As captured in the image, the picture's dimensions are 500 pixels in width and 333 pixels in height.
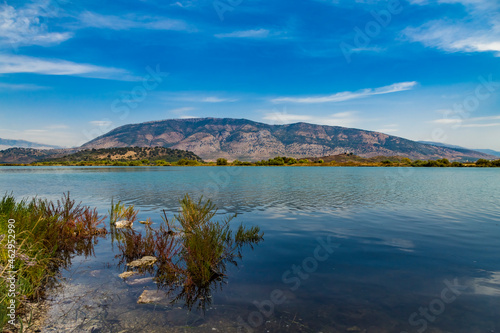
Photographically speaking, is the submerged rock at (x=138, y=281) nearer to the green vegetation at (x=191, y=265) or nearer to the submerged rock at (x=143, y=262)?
the green vegetation at (x=191, y=265)

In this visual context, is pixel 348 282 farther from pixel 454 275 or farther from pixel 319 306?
pixel 454 275

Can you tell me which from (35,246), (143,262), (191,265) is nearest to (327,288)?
(191,265)

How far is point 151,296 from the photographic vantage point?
28.7 feet

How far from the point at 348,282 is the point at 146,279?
7.52 metres

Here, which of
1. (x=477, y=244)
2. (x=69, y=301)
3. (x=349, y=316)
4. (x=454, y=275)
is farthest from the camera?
(x=477, y=244)

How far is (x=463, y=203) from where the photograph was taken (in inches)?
1177

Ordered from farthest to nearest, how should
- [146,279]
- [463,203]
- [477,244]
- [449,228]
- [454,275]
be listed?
[463,203] → [449,228] → [477,244] → [454,275] → [146,279]

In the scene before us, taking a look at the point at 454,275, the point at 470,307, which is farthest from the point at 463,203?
the point at 470,307

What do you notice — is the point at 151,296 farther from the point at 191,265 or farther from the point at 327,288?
the point at 327,288

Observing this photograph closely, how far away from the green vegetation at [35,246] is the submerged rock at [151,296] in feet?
9.73

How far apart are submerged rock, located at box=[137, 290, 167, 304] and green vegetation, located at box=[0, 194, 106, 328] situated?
2966mm

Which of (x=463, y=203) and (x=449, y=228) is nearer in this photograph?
(x=449, y=228)

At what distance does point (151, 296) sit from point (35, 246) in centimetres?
540

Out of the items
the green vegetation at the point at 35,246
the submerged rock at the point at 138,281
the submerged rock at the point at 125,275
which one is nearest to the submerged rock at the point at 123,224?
the green vegetation at the point at 35,246
